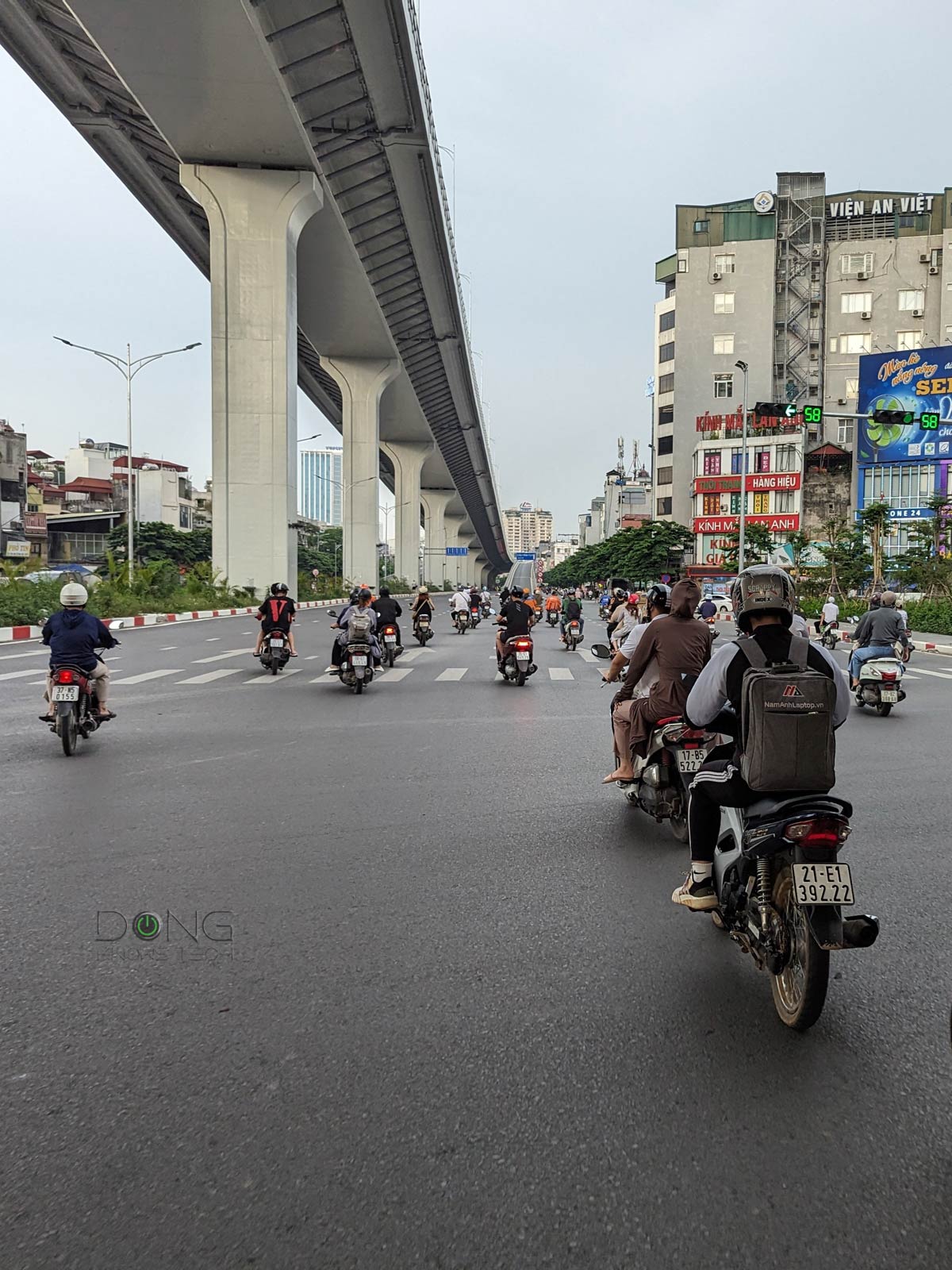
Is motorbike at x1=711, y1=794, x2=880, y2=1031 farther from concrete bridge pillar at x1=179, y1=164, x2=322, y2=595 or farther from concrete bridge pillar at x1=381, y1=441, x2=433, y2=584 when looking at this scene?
concrete bridge pillar at x1=381, y1=441, x2=433, y2=584

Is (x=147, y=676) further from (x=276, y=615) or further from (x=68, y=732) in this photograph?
(x=68, y=732)

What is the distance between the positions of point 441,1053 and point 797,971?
115 centimetres

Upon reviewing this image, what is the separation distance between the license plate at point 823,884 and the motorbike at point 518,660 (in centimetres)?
1182

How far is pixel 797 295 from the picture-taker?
75250mm

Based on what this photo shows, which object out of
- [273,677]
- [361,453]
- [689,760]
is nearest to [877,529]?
[361,453]

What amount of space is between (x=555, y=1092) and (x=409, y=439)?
3230 inches

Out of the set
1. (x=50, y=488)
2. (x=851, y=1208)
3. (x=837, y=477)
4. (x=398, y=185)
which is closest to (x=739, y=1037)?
(x=851, y=1208)

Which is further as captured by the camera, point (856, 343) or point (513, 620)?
point (856, 343)

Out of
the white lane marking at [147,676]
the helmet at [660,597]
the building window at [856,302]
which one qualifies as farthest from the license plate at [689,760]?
the building window at [856,302]

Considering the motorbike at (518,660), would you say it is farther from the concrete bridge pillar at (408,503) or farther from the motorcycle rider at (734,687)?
the concrete bridge pillar at (408,503)

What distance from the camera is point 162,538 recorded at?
7338cm

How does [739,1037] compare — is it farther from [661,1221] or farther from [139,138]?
[139,138]

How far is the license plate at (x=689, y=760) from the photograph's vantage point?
5.36m

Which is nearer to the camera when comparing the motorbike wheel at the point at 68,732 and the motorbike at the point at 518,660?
the motorbike wheel at the point at 68,732
